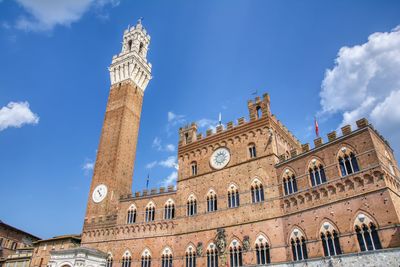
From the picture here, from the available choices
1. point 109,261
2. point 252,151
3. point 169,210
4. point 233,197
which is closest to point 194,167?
point 169,210

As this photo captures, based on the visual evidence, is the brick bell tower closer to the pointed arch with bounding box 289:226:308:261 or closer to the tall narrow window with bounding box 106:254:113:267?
the tall narrow window with bounding box 106:254:113:267

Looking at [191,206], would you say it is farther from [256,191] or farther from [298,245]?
[298,245]

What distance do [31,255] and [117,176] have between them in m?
17.0

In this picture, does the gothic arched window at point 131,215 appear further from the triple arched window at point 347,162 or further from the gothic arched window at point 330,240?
the triple arched window at point 347,162

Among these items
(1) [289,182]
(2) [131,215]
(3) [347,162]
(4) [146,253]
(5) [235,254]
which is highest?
(3) [347,162]

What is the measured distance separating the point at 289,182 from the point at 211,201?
7.47 m

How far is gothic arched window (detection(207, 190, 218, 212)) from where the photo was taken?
28.5 metres

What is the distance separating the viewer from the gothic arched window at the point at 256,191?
2625cm

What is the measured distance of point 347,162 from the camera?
72.3 ft

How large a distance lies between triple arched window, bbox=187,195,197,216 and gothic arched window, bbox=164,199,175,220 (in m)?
1.97

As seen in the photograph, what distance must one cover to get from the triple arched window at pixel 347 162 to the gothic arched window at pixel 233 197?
8.97m

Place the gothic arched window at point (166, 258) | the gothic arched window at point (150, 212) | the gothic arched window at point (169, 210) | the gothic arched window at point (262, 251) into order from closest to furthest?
the gothic arched window at point (262, 251)
the gothic arched window at point (166, 258)
the gothic arched window at point (169, 210)
the gothic arched window at point (150, 212)

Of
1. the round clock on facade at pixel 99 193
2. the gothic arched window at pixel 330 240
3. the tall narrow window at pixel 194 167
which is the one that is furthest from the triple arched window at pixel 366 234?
the round clock on facade at pixel 99 193

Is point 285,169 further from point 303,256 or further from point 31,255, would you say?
point 31,255
